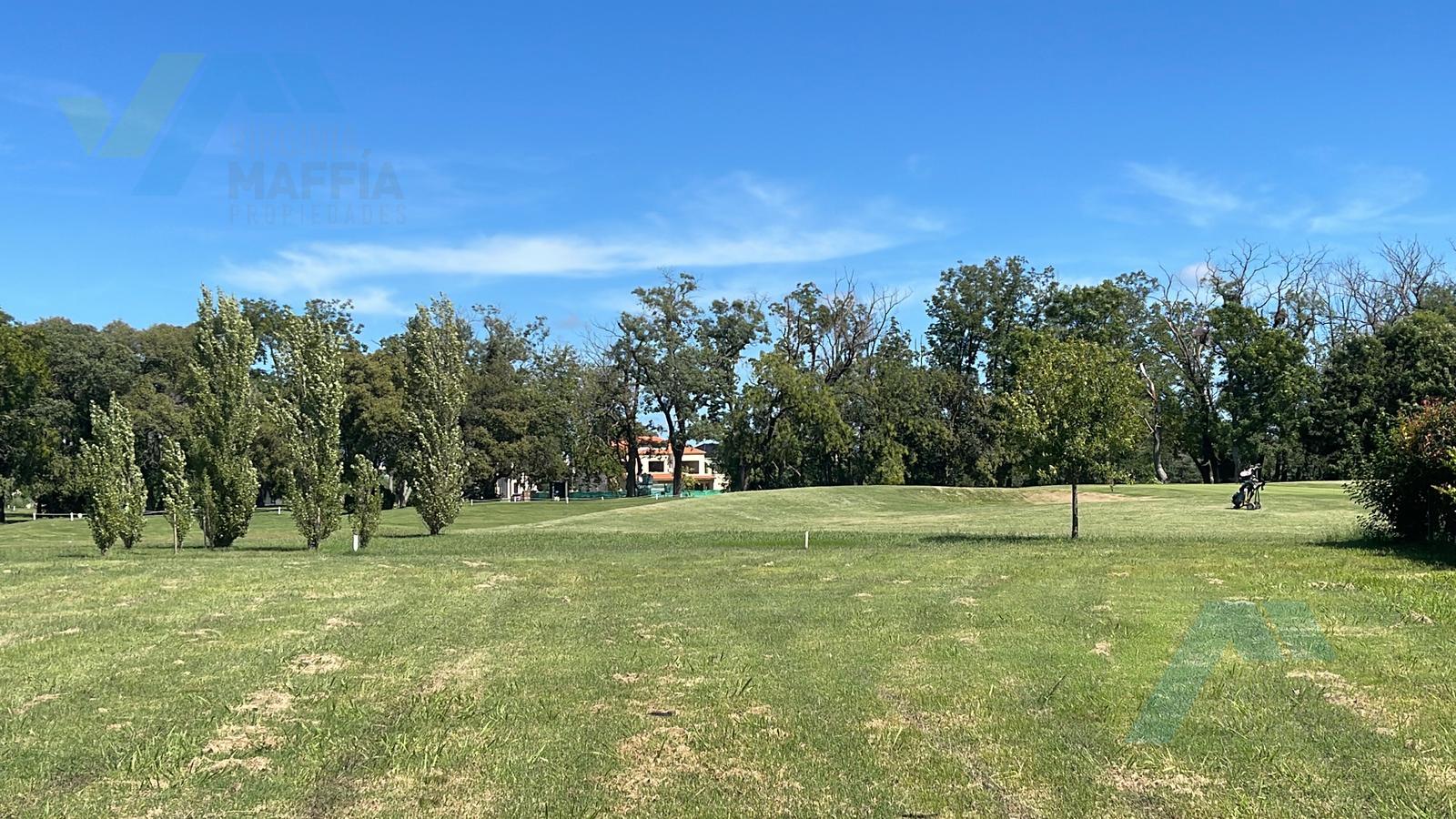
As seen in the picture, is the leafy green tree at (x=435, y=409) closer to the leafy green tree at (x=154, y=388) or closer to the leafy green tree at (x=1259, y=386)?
the leafy green tree at (x=154, y=388)

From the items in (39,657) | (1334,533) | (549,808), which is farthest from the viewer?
(1334,533)

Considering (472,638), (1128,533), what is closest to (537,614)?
(472,638)

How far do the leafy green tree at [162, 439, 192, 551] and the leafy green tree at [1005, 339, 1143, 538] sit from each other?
61.5ft

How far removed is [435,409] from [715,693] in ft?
70.9

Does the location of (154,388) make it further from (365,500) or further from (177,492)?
(365,500)

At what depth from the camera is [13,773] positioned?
5.60 meters

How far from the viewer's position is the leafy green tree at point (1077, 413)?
20906 mm

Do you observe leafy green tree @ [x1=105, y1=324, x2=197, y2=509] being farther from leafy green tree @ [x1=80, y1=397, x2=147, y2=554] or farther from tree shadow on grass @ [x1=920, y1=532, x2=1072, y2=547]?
tree shadow on grass @ [x1=920, y1=532, x2=1072, y2=547]

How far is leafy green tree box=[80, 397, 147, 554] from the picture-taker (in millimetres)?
20547

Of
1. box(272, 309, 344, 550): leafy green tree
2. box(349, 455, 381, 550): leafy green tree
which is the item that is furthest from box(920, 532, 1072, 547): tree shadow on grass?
box(272, 309, 344, 550): leafy green tree

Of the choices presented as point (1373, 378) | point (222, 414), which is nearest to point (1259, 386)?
point (1373, 378)

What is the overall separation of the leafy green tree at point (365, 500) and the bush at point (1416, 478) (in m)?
21.0

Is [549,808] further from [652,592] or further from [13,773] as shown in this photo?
[652,592]

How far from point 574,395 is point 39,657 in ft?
208
